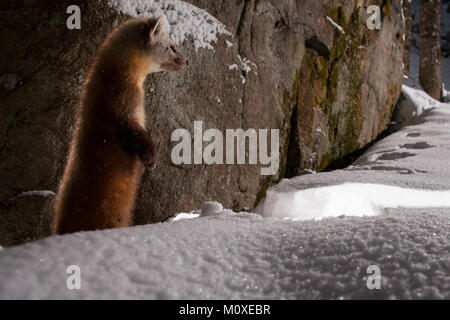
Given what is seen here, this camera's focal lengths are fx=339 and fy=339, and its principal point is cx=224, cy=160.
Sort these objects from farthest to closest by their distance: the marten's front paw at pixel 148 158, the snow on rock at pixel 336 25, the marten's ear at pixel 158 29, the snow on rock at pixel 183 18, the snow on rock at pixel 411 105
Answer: the snow on rock at pixel 411 105 < the snow on rock at pixel 336 25 < the snow on rock at pixel 183 18 < the marten's ear at pixel 158 29 < the marten's front paw at pixel 148 158

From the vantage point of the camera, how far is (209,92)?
2.84 m

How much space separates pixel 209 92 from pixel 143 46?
32.2 inches

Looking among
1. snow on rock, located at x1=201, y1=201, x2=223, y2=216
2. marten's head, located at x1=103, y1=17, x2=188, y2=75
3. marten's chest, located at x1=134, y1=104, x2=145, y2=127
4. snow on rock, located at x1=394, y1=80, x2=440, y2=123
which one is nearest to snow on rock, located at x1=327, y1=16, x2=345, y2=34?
snow on rock, located at x1=394, y1=80, x2=440, y2=123

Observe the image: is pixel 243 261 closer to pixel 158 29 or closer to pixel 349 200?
pixel 349 200

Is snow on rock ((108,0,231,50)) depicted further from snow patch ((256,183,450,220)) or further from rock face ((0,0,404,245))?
snow patch ((256,183,450,220))

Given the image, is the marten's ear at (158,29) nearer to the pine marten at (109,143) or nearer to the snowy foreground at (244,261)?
the pine marten at (109,143)

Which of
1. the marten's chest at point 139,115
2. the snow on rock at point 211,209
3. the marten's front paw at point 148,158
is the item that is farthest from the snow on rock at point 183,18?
the snow on rock at point 211,209

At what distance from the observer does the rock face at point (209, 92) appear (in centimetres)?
223

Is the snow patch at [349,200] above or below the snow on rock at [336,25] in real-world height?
below

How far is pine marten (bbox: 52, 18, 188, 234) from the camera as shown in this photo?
177 cm

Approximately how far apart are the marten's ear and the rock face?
1.45 ft
